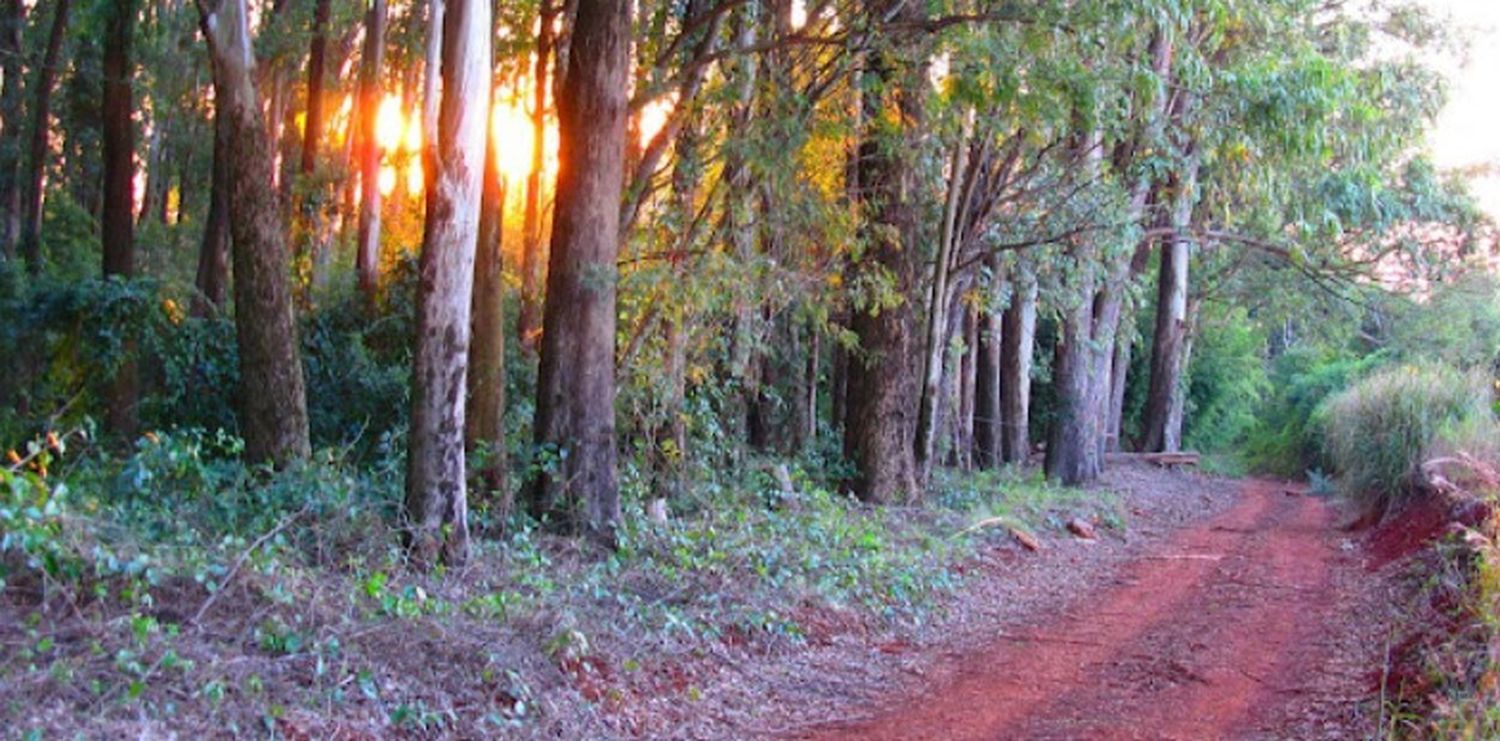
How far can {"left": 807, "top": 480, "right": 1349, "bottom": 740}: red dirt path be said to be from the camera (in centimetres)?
844

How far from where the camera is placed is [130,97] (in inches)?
765

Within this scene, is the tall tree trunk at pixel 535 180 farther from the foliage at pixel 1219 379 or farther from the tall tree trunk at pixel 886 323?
the foliage at pixel 1219 379

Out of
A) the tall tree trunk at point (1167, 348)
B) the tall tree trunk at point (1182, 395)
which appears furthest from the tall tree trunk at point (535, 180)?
the tall tree trunk at point (1182, 395)

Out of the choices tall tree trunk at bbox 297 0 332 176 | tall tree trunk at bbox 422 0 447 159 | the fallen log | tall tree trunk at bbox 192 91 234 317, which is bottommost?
the fallen log

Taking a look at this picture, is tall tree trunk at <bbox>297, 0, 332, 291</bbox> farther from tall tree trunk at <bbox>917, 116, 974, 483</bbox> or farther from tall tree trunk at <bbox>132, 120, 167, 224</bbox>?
tall tree trunk at <bbox>132, 120, 167, 224</bbox>

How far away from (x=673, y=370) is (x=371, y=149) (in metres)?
13.7

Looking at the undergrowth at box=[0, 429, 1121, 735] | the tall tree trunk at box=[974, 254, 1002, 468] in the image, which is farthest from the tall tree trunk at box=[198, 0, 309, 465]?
the tall tree trunk at box=[974, 254, 1002, 468]

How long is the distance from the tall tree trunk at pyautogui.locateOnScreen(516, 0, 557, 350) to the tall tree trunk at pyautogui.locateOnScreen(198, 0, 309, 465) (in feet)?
13.7

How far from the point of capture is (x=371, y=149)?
86.4 ft

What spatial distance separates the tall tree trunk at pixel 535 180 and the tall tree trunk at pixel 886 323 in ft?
13.3

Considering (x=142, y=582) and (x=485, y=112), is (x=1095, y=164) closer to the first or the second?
(x=485, y=112)

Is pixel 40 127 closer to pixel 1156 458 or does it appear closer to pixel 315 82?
pixel 315 82

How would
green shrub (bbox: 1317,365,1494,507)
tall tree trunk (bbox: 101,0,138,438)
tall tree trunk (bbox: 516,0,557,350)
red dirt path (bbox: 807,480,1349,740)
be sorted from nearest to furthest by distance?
1. red dirt path (bbox: 807,480,1349,740)
2. tall tree trunk (bbox: 516,0,557,350)
3. green shrub (bbox: 1317,365,1494,507)
4. tall tree trunk (bbox: 101,0,138,438)

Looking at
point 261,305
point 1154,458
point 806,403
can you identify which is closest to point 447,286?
point 261,305
